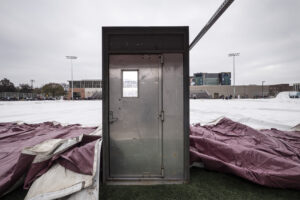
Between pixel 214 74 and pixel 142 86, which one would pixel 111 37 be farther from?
pixel 214 74

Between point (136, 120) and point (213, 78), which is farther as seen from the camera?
point (213, 78)

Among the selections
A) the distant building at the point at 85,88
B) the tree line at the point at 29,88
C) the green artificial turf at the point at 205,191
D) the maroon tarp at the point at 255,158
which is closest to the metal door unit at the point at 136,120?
the green artificial turf at the point at 205,191

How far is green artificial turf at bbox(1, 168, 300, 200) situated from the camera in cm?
204

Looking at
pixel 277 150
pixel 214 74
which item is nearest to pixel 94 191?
pixel 277 150

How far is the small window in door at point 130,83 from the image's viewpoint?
243 centimetres

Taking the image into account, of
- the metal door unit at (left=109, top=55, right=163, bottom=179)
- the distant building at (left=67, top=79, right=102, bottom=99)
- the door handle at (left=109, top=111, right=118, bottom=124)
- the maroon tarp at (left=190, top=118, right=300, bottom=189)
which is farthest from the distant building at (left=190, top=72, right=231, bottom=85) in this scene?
the door handle at (left=109, top=111, right=118, bottom=124)

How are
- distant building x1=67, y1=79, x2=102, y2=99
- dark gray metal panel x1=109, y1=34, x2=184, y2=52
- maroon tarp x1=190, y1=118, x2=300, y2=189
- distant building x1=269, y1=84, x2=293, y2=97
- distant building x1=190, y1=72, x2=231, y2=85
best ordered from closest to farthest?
maroon tarp x1=190, y1=118, x2=300, y2=189, dark gray metal panel x1=109, y1=34, x2=184, y2=52, distant building x1=269, y1=84, x2=293, y2=97, distant building x1=67, y1=79, x2=102, y2=99, distant building x1=190, y1=72, x2=231, y2=85

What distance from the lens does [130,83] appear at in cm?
243

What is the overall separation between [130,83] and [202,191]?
78.9 inches

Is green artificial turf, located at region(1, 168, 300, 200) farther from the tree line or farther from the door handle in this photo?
the tree line

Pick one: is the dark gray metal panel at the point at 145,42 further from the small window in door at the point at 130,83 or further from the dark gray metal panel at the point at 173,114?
the small window in door at the point at 130,83

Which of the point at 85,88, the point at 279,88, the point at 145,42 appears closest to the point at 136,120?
the point at 145,42

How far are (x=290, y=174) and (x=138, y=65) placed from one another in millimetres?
2791

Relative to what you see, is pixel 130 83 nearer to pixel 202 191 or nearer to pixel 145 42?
pixel 145 42
